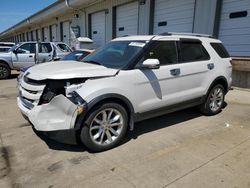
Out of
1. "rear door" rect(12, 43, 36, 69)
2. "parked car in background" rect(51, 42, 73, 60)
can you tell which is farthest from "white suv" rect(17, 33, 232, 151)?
"rear door" rect(12, 43, 36, 69)

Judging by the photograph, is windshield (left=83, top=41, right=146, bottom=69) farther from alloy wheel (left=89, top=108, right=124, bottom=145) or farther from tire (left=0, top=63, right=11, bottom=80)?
tire (left=0, top=63, right=11, bottom=80)

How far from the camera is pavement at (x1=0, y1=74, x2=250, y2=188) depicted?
2.66 meters

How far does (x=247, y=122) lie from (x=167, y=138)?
211 cm

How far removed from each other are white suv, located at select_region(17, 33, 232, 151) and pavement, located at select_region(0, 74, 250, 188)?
0.39 m

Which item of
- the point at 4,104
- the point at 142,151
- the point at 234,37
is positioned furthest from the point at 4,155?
the point at 234,37

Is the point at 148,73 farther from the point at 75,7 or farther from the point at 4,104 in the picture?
the point at 75,7

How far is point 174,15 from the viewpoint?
10492mm

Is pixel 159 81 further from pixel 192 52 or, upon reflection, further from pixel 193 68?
A: pixel 192 52

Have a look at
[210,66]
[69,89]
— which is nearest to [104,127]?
[69,89]

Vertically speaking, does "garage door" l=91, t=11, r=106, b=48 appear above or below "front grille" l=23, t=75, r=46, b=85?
above

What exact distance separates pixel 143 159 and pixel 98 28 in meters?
15.0

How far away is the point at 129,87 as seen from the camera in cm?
344

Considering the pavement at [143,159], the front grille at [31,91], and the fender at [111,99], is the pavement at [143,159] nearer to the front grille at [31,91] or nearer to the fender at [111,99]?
the fender at [111,99]

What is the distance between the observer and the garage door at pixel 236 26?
7.83m
